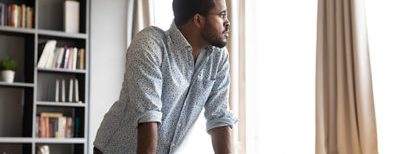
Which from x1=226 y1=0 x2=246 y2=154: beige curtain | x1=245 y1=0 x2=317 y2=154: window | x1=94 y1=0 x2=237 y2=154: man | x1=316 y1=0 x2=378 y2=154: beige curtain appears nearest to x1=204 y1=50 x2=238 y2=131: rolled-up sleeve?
x1=94 y1=0 x2=237 y2=154: man

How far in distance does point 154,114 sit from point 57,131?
3767mm

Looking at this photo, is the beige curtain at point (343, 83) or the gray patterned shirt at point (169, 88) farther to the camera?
the beige curtain at point (343, 83)

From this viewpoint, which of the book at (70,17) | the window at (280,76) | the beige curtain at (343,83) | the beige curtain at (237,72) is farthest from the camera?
the book at (70,17)

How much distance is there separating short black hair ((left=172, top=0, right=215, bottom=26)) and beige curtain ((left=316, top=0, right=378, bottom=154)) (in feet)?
5.16

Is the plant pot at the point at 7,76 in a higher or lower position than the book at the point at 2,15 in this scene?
lower

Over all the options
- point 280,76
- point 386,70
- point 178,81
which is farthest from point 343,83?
point 178,81

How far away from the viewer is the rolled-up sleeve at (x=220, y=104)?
1662 mm

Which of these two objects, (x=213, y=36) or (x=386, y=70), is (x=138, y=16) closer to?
(x=386, y=70)

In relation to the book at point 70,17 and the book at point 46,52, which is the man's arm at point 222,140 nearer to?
the book at point 46,52

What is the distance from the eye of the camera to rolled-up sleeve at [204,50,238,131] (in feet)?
5.45

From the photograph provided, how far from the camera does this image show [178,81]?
158 centimetres

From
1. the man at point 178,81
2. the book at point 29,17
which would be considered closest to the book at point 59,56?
the book at point 29,17

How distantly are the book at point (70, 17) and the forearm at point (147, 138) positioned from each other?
3874 mm

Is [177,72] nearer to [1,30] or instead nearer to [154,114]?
[154,114]
